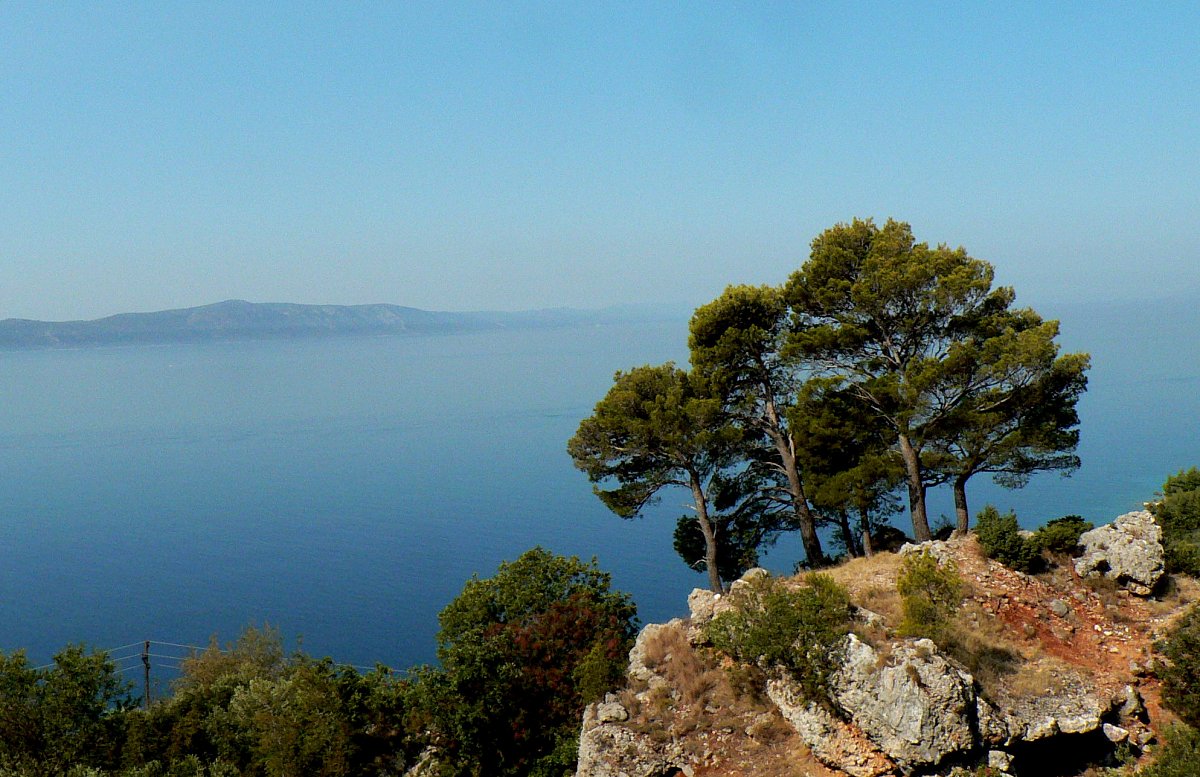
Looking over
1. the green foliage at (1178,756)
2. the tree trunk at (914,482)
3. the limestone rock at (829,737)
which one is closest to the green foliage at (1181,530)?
the tree trunk at (914,482)

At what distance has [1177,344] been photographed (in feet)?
653

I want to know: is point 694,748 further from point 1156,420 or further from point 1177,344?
point 1177,344

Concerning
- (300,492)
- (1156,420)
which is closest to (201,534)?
Answer: (300,492)

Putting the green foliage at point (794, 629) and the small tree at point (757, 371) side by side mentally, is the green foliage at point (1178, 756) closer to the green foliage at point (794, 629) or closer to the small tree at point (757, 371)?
the green foliage at point (794, 629)

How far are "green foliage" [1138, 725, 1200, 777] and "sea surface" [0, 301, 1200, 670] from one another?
38.7 m

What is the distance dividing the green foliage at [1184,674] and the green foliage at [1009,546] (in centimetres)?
380

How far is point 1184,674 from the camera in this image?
15.9 meters

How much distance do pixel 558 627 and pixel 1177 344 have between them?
8847 inches

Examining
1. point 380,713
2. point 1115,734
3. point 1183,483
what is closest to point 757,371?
point 1183,483

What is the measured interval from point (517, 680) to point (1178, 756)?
42.2 ft

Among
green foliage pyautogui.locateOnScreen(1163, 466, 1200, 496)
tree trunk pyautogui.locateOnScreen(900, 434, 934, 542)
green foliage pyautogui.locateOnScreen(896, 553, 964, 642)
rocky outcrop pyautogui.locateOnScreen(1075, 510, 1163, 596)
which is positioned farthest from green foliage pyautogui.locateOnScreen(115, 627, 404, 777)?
green foliage pyautogui.locateOnScreen(1163, 466, 1200, 496)

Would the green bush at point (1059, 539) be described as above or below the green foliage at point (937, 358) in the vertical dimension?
→ below

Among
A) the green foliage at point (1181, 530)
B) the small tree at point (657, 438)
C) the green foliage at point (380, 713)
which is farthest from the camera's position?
the small tree at point (657, 438)

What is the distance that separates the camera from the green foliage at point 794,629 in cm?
1589
